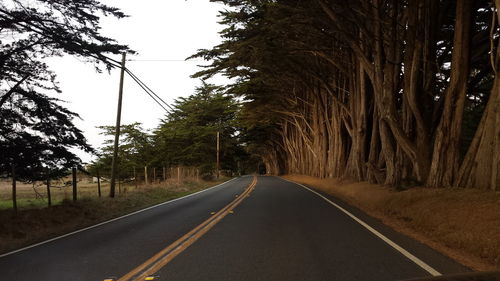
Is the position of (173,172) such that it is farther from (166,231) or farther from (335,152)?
(166,231)

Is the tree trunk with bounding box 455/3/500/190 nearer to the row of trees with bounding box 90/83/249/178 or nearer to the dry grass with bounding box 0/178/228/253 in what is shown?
the dry grass with bounding box 0/178/228/253

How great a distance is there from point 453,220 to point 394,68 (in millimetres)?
7859

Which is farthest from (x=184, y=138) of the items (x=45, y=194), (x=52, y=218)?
(x=52, y=218)

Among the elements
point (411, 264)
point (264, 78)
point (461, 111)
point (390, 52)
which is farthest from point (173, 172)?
point (411, 264)

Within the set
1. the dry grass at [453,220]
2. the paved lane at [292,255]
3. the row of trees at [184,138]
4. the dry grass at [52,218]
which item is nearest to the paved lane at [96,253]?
the paved lane at [292,255]

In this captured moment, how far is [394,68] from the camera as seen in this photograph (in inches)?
570

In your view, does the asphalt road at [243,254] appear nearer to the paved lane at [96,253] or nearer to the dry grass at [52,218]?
the paved lane at [96,253]

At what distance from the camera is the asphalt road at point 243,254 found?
214 inches

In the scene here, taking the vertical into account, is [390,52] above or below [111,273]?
above

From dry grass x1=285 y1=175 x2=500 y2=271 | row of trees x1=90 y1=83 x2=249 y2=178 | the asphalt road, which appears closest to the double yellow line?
the asphalt road

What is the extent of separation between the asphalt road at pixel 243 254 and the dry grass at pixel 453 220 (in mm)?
528

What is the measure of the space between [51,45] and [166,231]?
31.4ft

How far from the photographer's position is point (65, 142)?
14500 millimetres

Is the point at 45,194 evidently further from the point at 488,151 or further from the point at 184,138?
the point at 488,151
